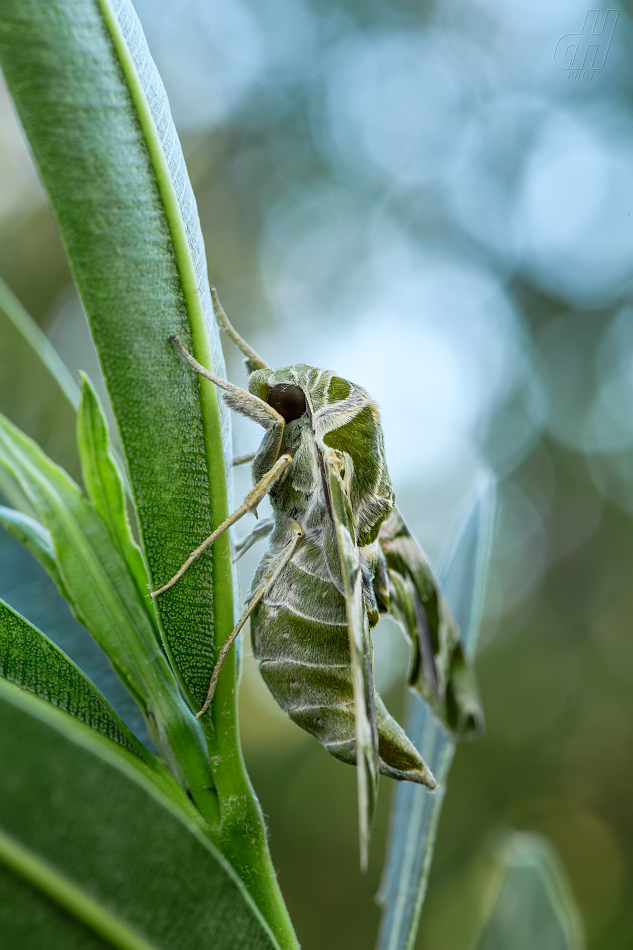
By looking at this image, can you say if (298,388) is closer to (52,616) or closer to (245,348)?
(245,348)

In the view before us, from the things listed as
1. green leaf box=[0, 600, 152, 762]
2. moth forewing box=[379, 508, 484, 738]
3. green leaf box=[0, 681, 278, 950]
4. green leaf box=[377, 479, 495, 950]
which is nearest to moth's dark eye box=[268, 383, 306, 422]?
moth forewing box=[379, 508, 484, 738]

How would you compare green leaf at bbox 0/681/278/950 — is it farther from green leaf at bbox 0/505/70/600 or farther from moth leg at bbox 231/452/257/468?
moth leg at bbox 231/452/257/468

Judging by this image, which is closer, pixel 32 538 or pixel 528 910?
pixel 32 538

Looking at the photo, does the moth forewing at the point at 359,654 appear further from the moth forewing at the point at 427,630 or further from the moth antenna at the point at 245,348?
the moth antenna at the point at 245,348

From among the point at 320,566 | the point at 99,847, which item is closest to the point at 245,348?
the point at 320,566

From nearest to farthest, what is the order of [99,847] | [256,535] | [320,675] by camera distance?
[99,847], [320,675], [256,535]
